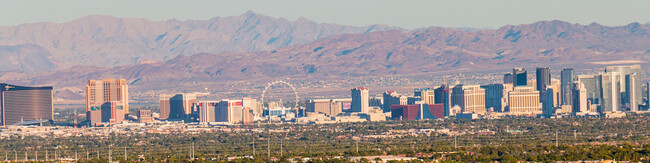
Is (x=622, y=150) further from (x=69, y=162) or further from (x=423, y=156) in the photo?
(x=69, y=162)

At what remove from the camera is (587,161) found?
132 m

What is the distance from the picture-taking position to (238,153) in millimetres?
183500

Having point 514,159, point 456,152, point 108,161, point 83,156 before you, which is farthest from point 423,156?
point 83,156

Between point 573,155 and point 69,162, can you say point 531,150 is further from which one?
point 69,162

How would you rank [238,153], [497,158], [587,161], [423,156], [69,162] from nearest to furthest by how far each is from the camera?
[587,161]
[497,158]
[423,156]
[69,162]
[238,153]

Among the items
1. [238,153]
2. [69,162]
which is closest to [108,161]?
[69,162]

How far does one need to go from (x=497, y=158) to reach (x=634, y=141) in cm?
4957

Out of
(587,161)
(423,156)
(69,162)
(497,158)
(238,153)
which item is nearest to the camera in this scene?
(587,161)

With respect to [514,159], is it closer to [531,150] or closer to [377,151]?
[531,150]

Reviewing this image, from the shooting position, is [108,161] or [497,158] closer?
[497,158]

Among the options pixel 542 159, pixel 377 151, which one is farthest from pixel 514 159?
pixel 377 151

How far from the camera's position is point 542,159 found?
136 meters

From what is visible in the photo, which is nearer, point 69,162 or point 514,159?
point 514,159

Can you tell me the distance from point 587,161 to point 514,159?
7.39 meters
